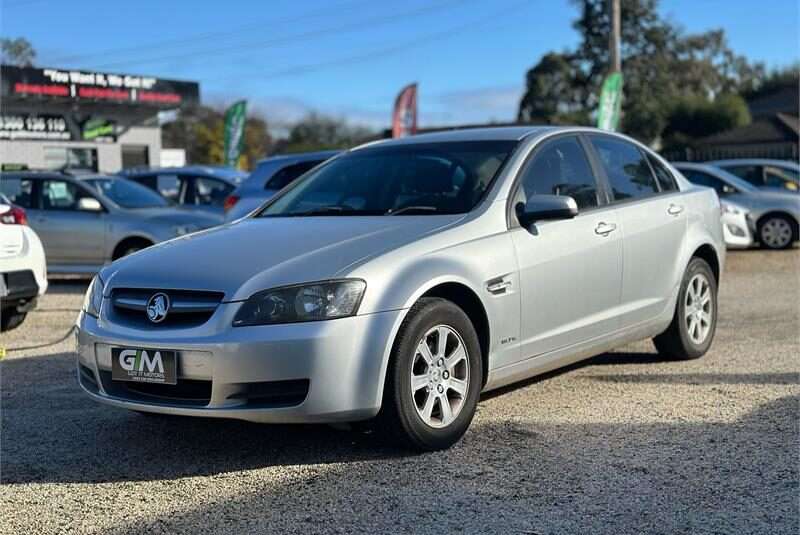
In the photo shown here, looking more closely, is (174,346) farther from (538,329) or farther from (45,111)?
(45,111)

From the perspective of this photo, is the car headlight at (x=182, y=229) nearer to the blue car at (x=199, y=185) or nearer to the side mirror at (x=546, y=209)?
the blue car at (x=199, y=185)

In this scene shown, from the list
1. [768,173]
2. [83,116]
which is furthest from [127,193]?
[83,116]

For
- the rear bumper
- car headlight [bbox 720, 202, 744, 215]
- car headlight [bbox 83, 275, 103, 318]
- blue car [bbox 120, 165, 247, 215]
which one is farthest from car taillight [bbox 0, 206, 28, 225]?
car headlight [bbox 720, 202, 744, 215]

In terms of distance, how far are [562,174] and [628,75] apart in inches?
2318

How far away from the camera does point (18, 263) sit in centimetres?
834

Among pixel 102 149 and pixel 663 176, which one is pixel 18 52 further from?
pixel 663 176

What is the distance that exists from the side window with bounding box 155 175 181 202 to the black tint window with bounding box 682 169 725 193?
8.37m

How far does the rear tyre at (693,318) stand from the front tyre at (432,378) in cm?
237

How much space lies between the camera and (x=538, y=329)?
5355mm

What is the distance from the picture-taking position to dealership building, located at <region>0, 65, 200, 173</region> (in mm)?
34938

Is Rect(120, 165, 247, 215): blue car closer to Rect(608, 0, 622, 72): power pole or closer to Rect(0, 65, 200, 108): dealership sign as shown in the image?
Rect(608, 0, 622, 72): power pole

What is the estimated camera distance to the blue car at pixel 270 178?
1095 cm

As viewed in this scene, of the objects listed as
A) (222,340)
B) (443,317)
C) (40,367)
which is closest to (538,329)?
(443,317)

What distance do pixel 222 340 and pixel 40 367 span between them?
11.3ft
